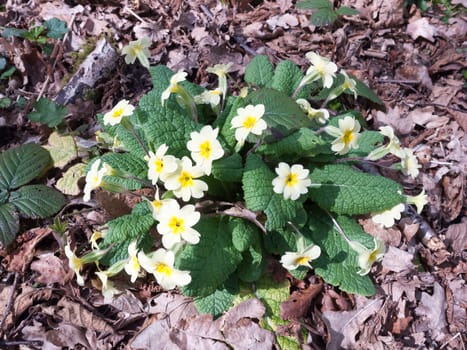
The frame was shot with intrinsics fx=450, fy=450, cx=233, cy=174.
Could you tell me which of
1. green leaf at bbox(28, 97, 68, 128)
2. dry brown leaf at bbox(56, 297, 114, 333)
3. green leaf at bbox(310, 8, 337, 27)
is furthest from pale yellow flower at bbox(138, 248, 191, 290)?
green leaf at bbox(310, 8, 337, 27)

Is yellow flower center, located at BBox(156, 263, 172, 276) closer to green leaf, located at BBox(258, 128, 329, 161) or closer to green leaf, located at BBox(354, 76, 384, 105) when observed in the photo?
green leaf, located at BBox(258, 128, 329, 161)

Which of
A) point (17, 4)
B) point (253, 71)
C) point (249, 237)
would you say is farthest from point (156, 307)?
point (17, 4)

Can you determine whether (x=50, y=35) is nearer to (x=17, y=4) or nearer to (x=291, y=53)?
(x=17, y=4)

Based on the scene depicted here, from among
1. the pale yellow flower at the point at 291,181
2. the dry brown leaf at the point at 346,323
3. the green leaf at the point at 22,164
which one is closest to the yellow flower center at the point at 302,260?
the pale yellow flower at the point at 291,181

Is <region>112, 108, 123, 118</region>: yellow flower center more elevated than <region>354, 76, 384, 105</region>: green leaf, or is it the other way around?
<region>112, 108, 123, 118</region>: yellow flower center

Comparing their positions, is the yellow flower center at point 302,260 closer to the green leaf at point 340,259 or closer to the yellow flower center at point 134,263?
the green leaf at point 340,259

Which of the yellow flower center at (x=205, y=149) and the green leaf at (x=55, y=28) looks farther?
the green leaf at (x=55, y=28)

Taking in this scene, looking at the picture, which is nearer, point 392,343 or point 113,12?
point 392,343
